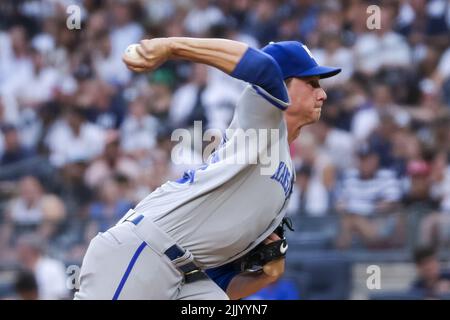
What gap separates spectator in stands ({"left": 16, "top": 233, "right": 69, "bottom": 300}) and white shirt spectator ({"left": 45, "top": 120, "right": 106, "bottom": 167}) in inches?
67.4

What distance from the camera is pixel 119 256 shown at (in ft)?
12.4

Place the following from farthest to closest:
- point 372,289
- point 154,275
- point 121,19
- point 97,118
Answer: point 121,19 → point 97,118 → point 372,289 → point 154,275

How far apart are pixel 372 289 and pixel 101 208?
2.81 m

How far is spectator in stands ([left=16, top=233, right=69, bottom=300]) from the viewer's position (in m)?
7.82

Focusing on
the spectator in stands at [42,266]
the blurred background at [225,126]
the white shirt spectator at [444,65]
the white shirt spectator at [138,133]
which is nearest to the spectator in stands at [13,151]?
the blurred background at [225,126]

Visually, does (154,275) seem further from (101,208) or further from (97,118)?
(97,118)

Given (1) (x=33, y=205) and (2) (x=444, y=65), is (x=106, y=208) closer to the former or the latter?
(1) (x=33, y=205)

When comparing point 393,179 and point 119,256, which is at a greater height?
point 119,256

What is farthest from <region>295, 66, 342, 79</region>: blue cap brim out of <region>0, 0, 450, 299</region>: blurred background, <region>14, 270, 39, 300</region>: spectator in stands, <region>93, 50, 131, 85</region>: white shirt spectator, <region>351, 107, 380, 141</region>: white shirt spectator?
<region>93, 50, 131, 85</region>: white shirt spectator

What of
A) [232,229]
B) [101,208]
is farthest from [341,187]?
[232,229]

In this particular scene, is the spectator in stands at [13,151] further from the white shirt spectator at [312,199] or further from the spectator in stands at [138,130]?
the white shirt spectator at [312,199]

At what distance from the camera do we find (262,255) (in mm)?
4059

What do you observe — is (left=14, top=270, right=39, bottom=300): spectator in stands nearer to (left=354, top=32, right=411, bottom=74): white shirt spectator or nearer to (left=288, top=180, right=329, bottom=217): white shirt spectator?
(left=288, top=180, right=329, bottom=217): white shirt spectator

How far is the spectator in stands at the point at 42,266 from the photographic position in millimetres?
7820
